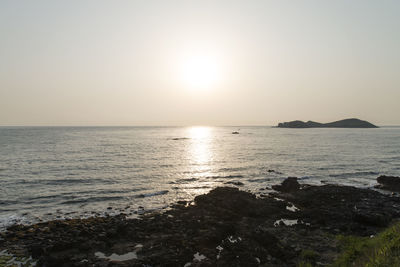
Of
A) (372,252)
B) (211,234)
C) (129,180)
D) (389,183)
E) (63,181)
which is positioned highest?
(372,252)

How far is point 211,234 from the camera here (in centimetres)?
1970

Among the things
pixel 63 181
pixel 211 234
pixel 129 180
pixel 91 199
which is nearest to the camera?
pixel 211 234

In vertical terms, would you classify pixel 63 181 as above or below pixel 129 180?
above

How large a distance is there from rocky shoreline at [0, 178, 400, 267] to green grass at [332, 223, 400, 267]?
3.35ft

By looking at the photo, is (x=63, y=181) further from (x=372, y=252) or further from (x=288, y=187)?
(x=372, y=252)

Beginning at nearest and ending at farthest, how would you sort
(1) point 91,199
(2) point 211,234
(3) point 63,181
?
(2) point 211,234
(1) point 91,199
(3) point 63,181

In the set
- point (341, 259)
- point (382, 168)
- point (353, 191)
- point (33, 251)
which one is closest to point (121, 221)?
point (33, 251)

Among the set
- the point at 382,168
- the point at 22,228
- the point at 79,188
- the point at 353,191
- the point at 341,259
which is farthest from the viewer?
the point at 382,168

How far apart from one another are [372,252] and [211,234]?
34.4 ft

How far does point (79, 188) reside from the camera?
35.9 meters

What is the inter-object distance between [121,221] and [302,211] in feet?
58.1

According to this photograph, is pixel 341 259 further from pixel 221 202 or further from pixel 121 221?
pixel 121 221

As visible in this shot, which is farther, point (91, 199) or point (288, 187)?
point (288, 187)

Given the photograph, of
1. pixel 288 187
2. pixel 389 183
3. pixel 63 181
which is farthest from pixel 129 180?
pixel 389 183
